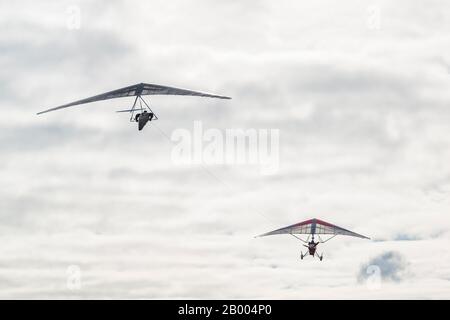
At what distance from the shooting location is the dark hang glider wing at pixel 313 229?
12825 cm

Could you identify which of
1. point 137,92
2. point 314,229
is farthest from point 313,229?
point 137,92

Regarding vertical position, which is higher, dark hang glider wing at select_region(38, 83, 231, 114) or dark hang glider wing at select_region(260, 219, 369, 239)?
dark hang glider wing at select_region(38, 83, 231, 114)

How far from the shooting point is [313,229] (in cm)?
13025

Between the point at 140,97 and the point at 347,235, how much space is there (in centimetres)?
3929

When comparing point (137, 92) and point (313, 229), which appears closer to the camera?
point (137, 92)

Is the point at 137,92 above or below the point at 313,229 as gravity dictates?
above

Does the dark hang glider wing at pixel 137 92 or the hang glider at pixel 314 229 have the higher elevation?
the dark hang glider wing at pixel 137 92

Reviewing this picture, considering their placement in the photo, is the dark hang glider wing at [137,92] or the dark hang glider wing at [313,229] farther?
the dark hang glider wing at [313,229]

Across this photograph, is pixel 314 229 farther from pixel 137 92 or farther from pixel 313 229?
pixel 137 92

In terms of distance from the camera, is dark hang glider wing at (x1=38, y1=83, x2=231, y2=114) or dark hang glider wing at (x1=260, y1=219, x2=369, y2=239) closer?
dark hang glider wing at (x1=38, y1=83, x2=231, y2=114)

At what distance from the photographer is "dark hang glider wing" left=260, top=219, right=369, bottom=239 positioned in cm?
12825
